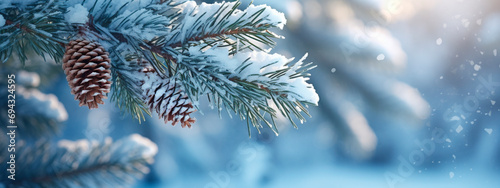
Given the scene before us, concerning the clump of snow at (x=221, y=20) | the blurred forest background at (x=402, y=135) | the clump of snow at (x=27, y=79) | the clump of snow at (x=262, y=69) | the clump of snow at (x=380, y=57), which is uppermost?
the blurred forest background at (x=402, y=135)

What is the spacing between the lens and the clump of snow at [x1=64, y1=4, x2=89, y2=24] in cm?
28

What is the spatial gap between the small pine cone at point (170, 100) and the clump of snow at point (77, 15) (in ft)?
0.23

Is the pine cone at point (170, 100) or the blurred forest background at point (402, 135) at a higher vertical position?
the blurred forest background at point (402, 135)

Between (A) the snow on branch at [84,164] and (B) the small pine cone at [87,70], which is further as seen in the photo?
A: (A) the snow on branch at [84,164]

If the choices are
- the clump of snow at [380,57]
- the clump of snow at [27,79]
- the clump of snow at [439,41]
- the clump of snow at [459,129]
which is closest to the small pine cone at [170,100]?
the clump of snow at [27,79]

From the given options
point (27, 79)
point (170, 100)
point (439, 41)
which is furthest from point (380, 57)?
point (439, 41)

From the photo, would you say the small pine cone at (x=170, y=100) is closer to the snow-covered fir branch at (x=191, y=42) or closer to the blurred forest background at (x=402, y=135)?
the snow-covered fir branch at (x=191, y=42)

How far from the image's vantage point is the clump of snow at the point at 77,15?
0.93 feet

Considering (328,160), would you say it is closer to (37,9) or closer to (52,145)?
(52,145)

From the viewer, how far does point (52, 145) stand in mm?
513

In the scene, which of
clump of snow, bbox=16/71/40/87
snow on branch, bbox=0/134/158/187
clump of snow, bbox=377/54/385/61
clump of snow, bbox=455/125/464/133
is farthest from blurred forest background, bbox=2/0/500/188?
snow on branch, bbox=0/134/158/187

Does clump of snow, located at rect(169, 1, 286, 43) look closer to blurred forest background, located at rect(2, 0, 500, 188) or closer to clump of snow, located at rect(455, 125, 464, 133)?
blurred forest background, located at rect(2, 0, 500, 188)

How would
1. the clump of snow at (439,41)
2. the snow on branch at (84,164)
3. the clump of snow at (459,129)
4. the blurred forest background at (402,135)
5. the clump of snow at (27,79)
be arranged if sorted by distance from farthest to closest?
1. the clump of snow at (459,129)
2. the clump of snow at (439,41)
3. the blurred forest background at (402,135)
4. the clump of snow at (27,79)
5. the snow on branch at (84,164)

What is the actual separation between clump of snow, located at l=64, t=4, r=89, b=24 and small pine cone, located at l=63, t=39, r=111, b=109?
2 centimetres
